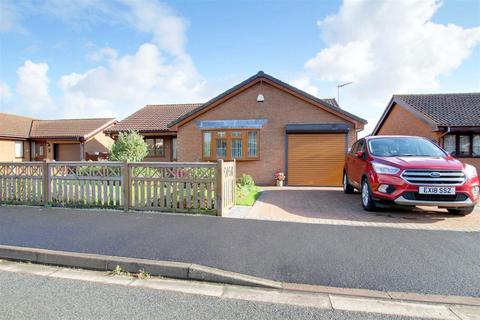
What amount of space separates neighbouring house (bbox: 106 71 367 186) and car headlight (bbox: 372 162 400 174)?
17.9 ft

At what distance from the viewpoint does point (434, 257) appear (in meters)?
3.93

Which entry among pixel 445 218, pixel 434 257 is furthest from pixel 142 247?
pixel 445 218

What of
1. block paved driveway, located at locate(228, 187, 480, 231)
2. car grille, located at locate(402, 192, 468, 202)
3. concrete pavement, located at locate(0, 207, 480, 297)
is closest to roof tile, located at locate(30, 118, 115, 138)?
concrete pavement, located at locate(0, 207, 480, 297)

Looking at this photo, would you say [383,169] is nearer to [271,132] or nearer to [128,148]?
[271,132]

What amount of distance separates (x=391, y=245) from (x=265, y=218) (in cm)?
253

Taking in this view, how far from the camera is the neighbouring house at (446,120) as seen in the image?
41.5 ft

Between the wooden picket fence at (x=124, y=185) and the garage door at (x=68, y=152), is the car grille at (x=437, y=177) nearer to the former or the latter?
the wooden picket fence at (x=124, y=185)

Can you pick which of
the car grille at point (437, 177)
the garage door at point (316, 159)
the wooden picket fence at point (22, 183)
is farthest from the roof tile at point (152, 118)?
the car grille at point (437, 177)

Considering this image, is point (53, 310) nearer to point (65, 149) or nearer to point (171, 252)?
point (171, 252)

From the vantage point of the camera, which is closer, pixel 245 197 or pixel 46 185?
pixel 46 185

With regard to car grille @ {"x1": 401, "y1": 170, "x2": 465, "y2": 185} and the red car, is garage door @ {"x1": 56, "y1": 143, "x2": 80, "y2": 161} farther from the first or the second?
car grille @ {"x1": 401, "y1": 170, "x2": 465, "y2": 185}

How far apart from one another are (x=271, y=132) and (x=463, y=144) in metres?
9.51

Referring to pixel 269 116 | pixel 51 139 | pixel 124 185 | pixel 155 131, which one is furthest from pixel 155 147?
pixel 124 185

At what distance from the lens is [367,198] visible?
6648 mm
